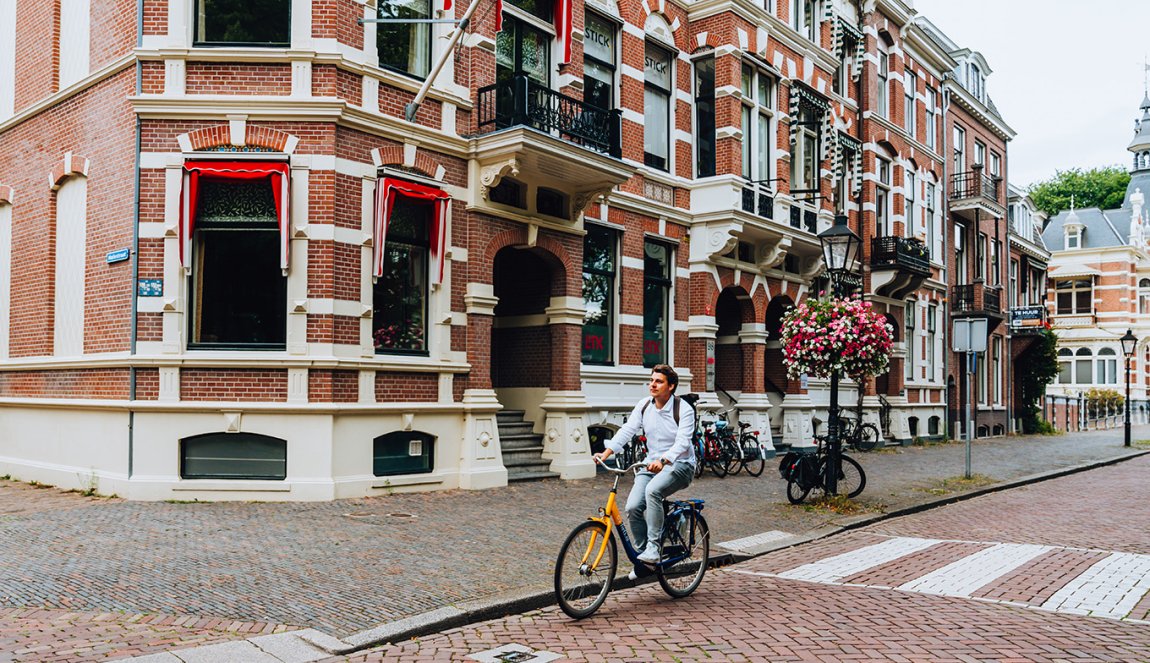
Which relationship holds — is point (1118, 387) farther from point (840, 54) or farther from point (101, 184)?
point (101, 184)

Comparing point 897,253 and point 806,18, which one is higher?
point 806,18

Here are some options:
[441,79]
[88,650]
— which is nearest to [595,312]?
[441,79]

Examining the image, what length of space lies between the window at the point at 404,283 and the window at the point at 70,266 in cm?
435

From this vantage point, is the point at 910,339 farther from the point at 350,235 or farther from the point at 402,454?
the point at 350,235

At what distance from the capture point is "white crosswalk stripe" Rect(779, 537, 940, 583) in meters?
8.51

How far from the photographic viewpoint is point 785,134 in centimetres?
2138

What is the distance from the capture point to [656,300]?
18672 mm

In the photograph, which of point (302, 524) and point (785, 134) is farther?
point (785, 134)

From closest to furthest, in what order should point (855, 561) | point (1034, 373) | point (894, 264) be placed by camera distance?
point (855, 561) → point (894, 264) → point (1034, 373)

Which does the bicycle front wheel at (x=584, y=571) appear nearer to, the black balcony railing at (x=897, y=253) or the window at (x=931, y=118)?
the black balcony railing at (x=897, y=253)

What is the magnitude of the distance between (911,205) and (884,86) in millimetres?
4020

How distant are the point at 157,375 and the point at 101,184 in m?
3.14

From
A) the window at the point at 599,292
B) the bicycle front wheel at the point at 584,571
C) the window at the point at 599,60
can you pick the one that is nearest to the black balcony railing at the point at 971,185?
the window at the point at 599,60

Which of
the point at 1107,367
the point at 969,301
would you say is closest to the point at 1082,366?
the point at 1107,367
